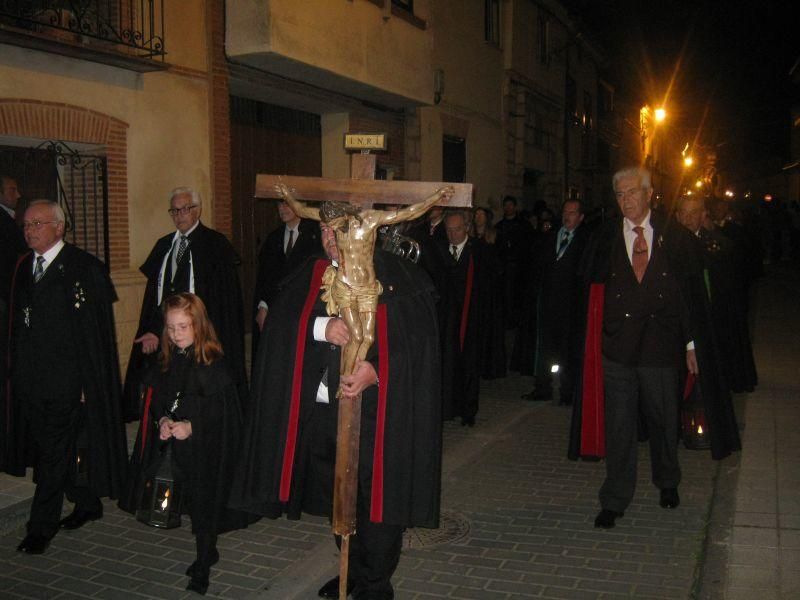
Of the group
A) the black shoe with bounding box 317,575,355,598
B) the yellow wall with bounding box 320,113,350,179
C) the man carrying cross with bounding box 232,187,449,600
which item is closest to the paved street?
the black shoe with bounding box 317,575,355,598

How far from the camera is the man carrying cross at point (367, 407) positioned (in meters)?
3.98

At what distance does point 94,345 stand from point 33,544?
119 cm

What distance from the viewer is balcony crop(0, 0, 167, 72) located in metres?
8.38

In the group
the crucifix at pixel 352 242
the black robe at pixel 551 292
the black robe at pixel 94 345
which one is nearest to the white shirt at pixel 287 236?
the black robe at pixel 551 292

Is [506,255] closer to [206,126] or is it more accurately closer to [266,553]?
[206,126]

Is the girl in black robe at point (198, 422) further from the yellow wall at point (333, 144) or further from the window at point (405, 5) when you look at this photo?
the window at point (405, 5)

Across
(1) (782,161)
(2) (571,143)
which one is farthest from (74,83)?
(1) (782,161)

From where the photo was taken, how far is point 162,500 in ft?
14.8

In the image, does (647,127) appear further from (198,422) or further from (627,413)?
(198,422)

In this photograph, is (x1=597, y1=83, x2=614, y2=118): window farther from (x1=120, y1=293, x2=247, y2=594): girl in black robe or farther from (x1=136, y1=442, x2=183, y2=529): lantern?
(x1=136, y1=442, x2=183, y2=529): lantern

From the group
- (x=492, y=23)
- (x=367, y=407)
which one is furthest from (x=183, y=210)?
(x=492, y=23)

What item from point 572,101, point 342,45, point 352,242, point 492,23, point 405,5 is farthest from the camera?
point 572,101

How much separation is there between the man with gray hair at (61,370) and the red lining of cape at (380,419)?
2.02 meters

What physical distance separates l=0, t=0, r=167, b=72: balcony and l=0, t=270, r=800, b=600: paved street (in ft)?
14.5
